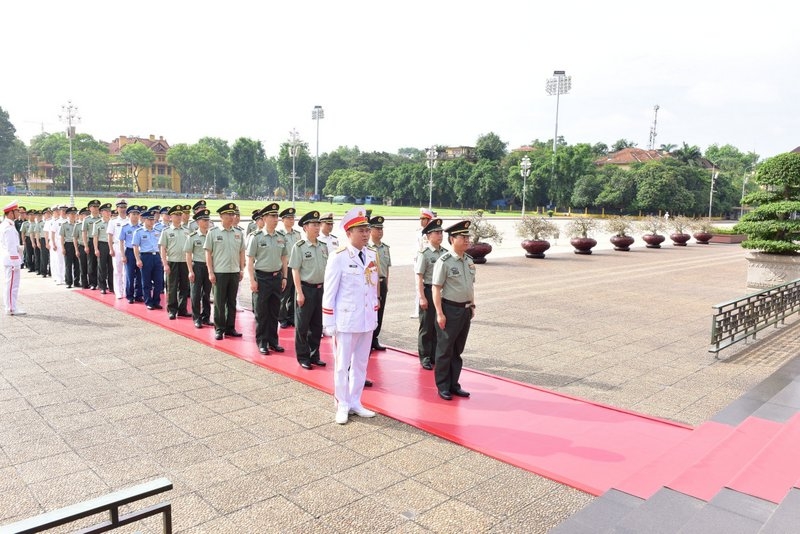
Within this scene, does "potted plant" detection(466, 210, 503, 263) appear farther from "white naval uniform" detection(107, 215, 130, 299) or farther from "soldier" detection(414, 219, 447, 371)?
"soldier" detection(414, 219, 447, 371)

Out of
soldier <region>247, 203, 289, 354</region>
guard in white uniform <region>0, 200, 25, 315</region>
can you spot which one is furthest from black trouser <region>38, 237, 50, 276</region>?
soldier <region>247, 203, 289, 354</region>

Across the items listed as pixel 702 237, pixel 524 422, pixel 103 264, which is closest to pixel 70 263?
pixel 103 264

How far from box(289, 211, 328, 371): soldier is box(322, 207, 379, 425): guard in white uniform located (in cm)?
Result: 121

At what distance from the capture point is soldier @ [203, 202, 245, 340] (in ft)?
24.0

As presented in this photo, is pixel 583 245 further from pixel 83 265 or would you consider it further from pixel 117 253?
pixel 83 265

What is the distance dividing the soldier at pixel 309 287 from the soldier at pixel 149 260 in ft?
14.1

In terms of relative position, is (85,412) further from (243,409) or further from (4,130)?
(4,130)

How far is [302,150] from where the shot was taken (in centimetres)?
10212

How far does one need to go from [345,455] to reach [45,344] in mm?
4953

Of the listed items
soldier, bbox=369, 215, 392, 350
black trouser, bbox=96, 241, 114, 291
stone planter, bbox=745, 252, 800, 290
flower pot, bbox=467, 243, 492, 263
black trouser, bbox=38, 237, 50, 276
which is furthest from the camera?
→ flower pot, bbox=467, 243, 492, 263

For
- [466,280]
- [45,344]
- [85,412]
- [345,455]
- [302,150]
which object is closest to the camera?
[345,455]

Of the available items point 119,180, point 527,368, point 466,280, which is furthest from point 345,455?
point 119,180

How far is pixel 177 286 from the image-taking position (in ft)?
28.7

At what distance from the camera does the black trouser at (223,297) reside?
737cm
